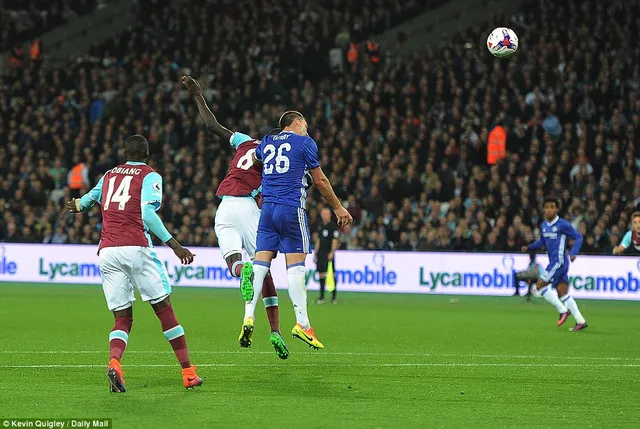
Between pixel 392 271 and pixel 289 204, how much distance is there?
15.3 m

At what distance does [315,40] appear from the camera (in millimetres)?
33531

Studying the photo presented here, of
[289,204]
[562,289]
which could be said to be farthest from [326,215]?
[289,204]

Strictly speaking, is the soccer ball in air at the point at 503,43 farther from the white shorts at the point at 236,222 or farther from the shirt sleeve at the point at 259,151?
the shirt sleeve at the point at 259,151

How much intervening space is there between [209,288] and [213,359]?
50.1ft

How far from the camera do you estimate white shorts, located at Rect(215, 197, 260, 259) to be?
12.1 meters

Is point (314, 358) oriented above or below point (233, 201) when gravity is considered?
below

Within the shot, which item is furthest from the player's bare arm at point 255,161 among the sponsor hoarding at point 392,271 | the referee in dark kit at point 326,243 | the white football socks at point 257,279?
the sponsor hoarding at point 392,271

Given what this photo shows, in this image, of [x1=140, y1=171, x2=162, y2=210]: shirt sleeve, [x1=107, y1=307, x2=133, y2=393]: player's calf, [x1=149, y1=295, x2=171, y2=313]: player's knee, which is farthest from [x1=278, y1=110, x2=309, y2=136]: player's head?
[x1=107, y1=307, x2=133, y2=393]: player's calf

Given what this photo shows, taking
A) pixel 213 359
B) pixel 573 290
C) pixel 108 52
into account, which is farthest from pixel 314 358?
pixel 108 52

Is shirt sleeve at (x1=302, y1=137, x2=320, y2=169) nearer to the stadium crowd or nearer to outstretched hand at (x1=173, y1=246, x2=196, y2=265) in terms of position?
outstretched hand at (x1=173, y1=246, x2=196, y2=265)

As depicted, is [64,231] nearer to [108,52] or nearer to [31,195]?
[31,195]

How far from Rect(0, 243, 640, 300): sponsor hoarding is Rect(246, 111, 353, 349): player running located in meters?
14.6

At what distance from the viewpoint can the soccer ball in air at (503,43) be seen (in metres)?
16.4

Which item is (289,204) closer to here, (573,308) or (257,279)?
(257,279)
